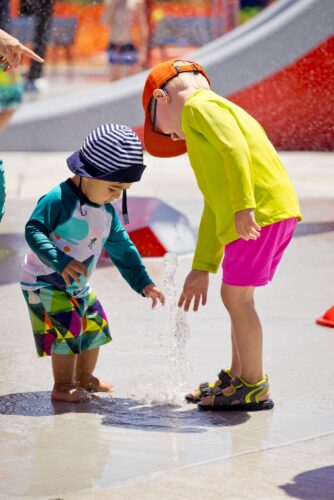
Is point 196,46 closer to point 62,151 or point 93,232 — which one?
point 62,151

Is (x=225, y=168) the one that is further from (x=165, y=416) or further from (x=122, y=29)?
(x=122, y=29)

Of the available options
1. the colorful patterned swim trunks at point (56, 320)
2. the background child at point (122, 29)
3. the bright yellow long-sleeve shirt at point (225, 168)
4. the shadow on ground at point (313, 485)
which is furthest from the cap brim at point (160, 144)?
the background child at point (122, 29)

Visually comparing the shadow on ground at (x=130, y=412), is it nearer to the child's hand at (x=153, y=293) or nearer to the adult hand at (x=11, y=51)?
the child's hand at (x=153, y=293)

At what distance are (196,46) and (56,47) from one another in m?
3.01

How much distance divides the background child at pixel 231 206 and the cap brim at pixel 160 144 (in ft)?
0.19

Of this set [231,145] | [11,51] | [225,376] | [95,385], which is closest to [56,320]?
[95,385]

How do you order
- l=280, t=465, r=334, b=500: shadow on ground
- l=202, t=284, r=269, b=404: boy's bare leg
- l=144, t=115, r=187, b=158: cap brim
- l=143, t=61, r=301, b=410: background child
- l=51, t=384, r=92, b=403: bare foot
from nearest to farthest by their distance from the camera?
l=280, t=465, r=334, b=500: shadow on ground → l=143, t=61, r=301, b=410: background child → l=202, t=284, r=269, b=404: boy's bare leg → l=51, t=384, r=92, b=403: bare foot → l=144, t=115, r=187, b=158: cap brim

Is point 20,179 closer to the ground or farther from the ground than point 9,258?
farther from the ground

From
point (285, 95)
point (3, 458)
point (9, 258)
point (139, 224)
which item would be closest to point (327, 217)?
point (139, 224)

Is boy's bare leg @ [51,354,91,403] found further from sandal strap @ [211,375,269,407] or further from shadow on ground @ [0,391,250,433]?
sandal strap @ [211,375,269,407]

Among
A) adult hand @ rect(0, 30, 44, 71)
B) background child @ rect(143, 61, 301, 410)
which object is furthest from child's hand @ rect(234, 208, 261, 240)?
adult hand @ rect(0, 30, 44, 71)

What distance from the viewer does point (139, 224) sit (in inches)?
270

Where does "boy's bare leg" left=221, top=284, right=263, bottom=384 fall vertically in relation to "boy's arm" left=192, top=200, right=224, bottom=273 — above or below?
below

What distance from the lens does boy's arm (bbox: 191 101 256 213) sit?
3861 mm
